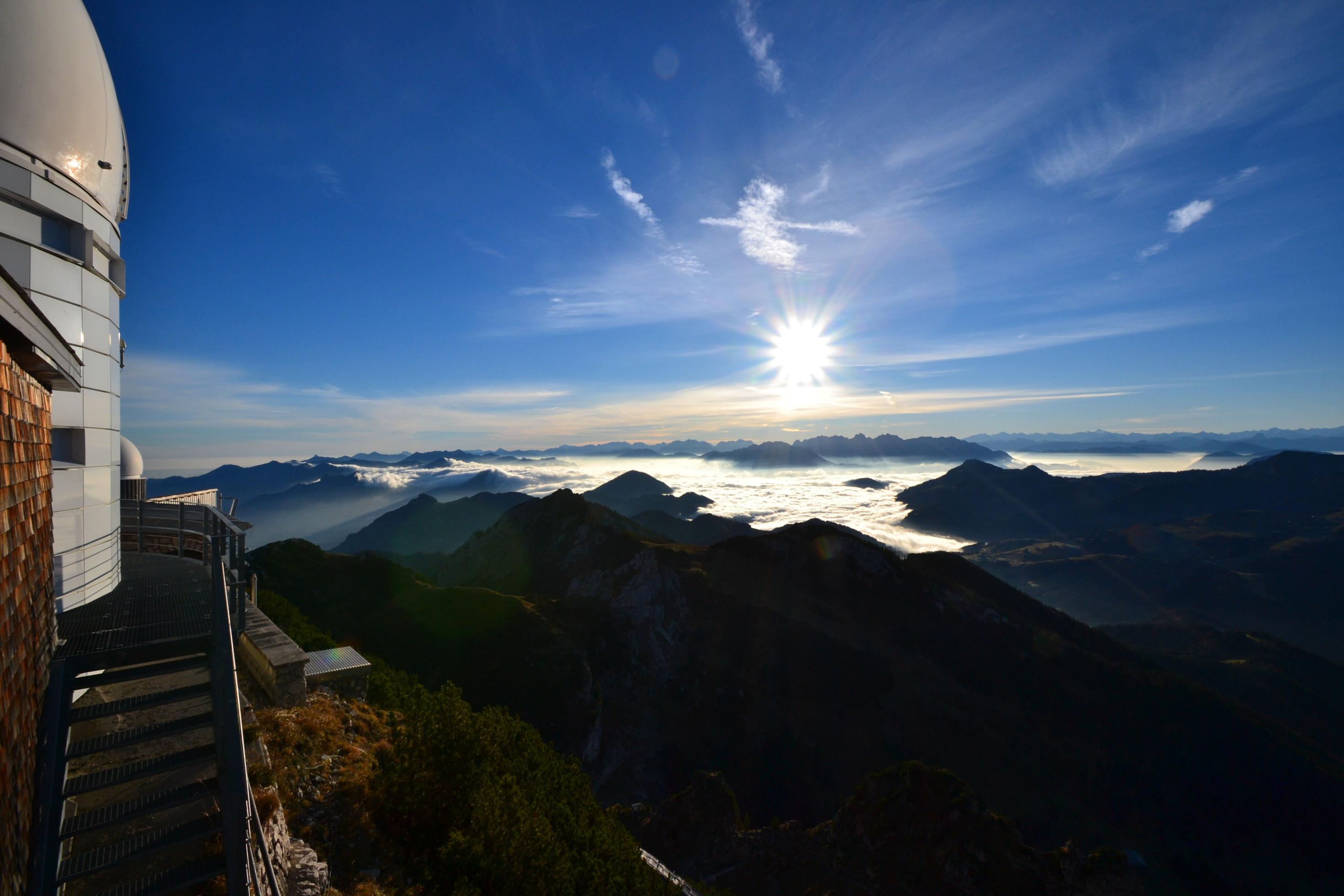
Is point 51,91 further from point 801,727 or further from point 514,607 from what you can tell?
point 801,727

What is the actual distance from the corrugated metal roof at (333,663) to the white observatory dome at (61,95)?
1270 cm

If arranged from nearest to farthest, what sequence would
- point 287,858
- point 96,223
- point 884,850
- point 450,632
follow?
point 287,858 < point 96,223 < point 884,850 < point 450,632

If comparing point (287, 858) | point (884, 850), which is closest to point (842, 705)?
point (884, 850)

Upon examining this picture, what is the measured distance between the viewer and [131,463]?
18.2 meters

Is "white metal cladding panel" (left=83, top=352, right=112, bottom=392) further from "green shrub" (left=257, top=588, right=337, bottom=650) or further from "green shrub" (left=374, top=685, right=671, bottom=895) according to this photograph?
"green shrub" (left=257, top=588, right=337, bottom=650)

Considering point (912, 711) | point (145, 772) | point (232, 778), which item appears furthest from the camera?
point (912, 711)

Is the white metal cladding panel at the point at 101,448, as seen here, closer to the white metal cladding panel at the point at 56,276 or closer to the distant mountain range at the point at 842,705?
the white metal cladding panel at the point at 56,276

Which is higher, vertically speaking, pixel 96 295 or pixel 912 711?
pixel 96 295

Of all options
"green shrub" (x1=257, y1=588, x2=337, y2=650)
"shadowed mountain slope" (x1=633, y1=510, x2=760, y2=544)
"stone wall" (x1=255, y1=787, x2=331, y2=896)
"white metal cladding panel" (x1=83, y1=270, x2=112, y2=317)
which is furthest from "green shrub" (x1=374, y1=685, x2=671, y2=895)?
"shadowed mountain slope" (x1=633, y1=510, x2=760, y2=544)

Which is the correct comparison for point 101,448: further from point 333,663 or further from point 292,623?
point 292,623

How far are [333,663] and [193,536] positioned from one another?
553 cm

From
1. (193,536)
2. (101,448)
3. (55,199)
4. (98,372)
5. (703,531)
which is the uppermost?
(55,199)

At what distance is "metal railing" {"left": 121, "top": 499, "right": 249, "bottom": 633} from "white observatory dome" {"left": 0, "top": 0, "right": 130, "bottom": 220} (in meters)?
6.89

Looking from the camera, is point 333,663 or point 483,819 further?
point 333,663
